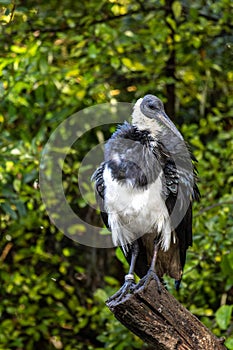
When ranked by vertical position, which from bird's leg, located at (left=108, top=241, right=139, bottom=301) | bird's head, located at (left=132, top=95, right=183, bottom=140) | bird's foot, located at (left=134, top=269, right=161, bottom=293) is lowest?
bird's leg, located at (left=108, top=241, right=139, bottom=301)

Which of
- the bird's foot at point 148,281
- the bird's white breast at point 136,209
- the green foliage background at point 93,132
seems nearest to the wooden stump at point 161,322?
the bird's foot at point 148,281

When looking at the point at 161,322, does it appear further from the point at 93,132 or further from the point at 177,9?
the point at 93,132

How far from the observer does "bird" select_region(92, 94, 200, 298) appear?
4.09 m

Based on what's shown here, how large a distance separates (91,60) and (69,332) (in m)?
2.72

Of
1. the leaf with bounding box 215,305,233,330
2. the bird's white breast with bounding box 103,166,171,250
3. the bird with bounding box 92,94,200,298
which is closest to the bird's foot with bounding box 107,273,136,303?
the bird with bounding box 92,94,200,298

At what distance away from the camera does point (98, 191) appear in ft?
14.4

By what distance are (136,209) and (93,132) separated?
276 cm

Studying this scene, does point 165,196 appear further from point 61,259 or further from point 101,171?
point 61,259

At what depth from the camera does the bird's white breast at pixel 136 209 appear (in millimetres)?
4098

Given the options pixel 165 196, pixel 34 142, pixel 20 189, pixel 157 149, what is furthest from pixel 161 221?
pixel 20 189

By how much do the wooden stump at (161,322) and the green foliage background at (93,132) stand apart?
1.66 metres

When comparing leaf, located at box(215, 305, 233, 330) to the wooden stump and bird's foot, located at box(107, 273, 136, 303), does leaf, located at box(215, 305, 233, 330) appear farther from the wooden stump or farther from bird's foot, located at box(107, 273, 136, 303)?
the wooden stump

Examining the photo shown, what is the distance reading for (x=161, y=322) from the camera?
346 cm

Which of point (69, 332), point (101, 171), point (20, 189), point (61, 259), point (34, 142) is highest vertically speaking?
point (101, 171)
